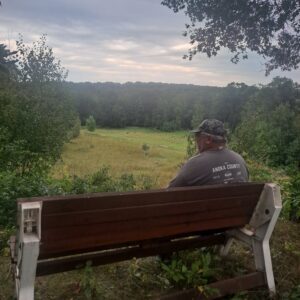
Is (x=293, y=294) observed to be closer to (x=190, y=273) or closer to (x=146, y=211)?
(x=190, y=273)

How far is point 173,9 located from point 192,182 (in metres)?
7.63

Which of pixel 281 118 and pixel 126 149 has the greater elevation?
pixel 281 118

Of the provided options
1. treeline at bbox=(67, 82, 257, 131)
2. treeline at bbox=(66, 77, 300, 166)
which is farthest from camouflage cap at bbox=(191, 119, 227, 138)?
treeline at bbox=(67, 82, 257, 131)

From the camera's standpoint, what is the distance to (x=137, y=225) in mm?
3031

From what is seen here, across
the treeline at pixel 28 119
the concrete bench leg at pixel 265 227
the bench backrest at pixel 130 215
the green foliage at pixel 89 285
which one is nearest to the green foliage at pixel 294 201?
the concrete bench leg at pixel 265 227

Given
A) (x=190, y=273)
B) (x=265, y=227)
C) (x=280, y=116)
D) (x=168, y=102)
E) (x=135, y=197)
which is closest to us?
(x=135, y=197)

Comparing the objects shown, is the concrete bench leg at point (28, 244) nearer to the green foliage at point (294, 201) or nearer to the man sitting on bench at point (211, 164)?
the man sitting on bench at point (211, 164)

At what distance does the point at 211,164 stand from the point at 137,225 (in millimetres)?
1037

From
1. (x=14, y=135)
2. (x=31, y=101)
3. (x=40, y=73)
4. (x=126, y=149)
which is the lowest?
(x=126, y=149)

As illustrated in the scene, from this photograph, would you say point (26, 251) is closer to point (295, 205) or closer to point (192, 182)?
point (192, 182)

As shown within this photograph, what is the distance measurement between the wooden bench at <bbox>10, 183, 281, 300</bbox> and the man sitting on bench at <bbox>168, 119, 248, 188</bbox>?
1.04ft

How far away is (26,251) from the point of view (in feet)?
8.55

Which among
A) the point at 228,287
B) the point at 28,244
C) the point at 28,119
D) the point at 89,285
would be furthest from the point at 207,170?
the point at 28,119

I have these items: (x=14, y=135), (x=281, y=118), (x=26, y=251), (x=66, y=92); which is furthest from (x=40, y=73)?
(x=281, y=118)
